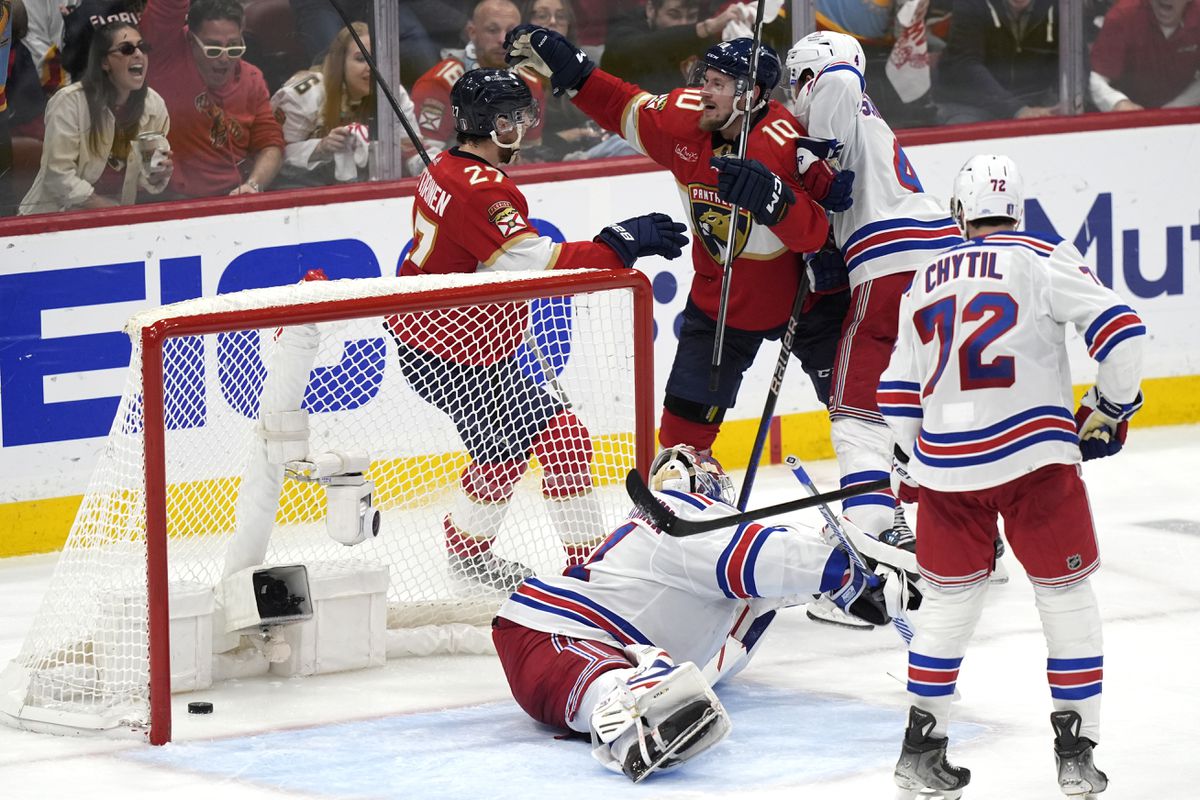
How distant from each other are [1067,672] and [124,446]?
6.03ft

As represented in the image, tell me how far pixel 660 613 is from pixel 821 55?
1495mm

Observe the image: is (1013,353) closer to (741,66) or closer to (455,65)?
(741,66)

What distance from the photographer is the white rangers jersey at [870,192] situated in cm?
480

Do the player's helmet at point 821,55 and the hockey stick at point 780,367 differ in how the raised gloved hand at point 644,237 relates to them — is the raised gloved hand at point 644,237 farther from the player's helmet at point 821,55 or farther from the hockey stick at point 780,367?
the player's helmet at point 821,55

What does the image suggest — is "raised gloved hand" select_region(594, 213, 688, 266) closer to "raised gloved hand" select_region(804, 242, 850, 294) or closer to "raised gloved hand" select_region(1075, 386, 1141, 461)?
"raised gloved hand" select_region(804, 242, 850, 294)

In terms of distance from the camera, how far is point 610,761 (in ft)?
12.4

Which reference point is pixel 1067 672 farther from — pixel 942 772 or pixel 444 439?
pixel 444 439

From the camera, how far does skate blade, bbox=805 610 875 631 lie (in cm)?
489

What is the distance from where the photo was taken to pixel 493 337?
4.77 metres

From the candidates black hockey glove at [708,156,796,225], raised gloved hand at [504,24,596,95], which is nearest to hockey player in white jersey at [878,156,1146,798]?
black hockey glove at [708,156,796,225]

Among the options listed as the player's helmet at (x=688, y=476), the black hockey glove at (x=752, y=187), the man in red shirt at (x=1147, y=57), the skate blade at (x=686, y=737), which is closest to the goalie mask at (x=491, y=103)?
the black hockey glove at (x=752, y=187)

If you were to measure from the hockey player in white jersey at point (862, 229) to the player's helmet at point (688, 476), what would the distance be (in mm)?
593

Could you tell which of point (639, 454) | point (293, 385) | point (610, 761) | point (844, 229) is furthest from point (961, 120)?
point (610, 761)

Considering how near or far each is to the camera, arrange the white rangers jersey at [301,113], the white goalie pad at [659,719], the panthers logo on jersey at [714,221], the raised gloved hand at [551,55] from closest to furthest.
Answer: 1. the white goalie pad at [659,719]
2. the panthers logo on jersey at [714,221]
3. the raised gloved hand at [551,55]
4. the white rangers jersey at [301,113]
